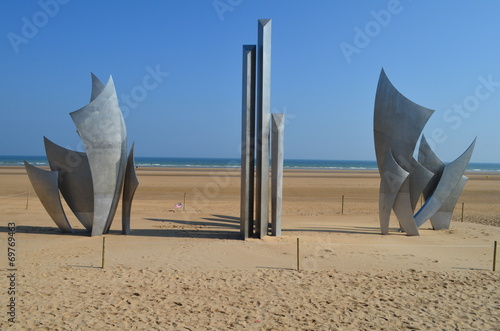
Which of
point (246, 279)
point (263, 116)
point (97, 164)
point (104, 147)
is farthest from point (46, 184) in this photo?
point (246, 279)

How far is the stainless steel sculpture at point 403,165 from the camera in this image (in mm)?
12047

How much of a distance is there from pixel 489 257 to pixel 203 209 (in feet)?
37.7

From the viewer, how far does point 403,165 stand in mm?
12359

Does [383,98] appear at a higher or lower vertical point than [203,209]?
higher

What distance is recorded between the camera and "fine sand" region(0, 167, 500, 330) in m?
5.97

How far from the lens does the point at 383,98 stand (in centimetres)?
1245

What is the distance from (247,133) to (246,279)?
188 inches

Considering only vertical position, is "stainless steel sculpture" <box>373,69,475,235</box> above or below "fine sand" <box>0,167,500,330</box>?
above

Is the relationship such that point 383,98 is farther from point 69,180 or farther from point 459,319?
point 69,180

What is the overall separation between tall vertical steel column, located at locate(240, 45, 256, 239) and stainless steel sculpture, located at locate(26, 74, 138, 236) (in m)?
3.14

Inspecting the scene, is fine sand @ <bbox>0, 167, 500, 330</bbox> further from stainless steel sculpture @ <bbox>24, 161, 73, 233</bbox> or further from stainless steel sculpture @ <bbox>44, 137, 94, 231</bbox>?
stainless steel sculpture @ <bbox>24, 161, 73, 233</bbox>

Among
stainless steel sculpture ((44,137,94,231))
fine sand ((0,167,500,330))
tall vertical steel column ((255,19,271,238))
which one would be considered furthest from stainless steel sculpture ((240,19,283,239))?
stainless steel sculpture ((44,137,94,231))

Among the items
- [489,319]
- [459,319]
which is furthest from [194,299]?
[489,319]

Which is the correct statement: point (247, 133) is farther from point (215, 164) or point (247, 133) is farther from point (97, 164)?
point (215, 164)
